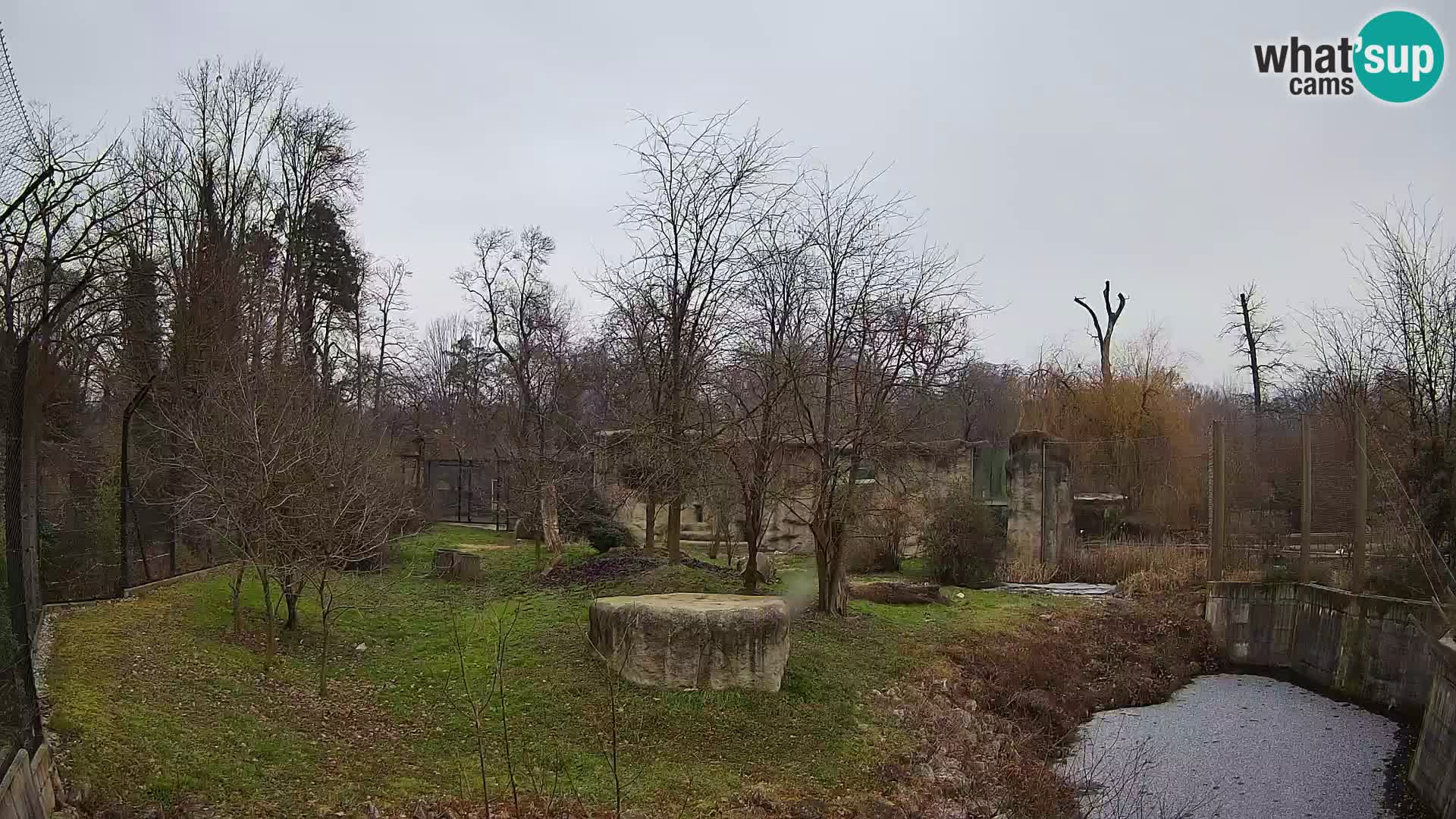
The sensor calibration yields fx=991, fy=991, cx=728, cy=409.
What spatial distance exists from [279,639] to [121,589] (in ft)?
7.47

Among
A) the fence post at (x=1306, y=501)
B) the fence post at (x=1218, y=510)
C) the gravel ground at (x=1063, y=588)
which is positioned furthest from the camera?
the gravel ground at (x=1063, y=588)

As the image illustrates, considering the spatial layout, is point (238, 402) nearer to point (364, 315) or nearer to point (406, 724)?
point (406, 724)

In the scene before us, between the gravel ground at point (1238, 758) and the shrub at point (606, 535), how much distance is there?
8.93 metres

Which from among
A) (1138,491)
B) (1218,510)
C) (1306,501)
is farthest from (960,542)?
(1306,501)

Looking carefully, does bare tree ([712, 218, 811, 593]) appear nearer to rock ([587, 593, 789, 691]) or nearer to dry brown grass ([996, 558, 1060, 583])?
rock ([587, 593, 789, 691])

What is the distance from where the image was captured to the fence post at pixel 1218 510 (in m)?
15.5

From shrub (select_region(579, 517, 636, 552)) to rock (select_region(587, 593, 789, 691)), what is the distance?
8521 millimetres

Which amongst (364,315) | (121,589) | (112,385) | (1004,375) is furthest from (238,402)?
(1004,375)

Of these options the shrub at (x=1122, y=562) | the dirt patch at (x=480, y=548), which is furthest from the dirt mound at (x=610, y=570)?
the shrub at (x=1122, y=562)

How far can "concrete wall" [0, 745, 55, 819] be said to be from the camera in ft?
14.5

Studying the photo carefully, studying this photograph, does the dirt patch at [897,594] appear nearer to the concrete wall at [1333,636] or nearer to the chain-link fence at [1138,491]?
the concrete wall at [1333,636]

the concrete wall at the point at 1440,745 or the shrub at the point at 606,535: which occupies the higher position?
the shrub at the point at 606,535

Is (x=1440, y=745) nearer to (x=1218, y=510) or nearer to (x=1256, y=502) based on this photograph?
(x=1218, y=510)

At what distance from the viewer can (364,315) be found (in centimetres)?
2952
